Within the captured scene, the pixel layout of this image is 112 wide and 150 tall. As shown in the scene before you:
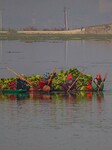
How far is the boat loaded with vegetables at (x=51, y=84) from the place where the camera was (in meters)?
45.2

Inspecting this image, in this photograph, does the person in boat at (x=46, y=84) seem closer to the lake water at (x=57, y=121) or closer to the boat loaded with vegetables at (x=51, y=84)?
the boat loaded with vegetables at (x=51, y=84)

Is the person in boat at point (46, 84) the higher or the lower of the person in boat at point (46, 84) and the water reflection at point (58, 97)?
the higher

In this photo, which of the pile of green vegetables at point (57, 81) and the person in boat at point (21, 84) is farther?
the pile of green vegetables at point (57, 81)

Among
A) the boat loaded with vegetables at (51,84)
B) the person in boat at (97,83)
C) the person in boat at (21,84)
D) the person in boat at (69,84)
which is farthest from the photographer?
the person in boat at (97,83)

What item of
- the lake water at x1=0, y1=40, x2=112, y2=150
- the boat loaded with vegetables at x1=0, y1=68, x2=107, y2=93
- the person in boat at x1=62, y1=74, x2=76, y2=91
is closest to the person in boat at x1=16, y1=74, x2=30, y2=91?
the boat loaded with vegetables at x1=0, y1=68, x2=107, y2=93

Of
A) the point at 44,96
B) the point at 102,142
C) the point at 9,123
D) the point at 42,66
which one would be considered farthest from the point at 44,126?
the point at 42,66

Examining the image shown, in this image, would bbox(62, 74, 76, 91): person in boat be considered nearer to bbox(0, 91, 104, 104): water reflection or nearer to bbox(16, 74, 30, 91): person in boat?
bbox(0, 91, 104, 104): water reflection

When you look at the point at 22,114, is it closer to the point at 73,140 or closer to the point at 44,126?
the point at 44,126

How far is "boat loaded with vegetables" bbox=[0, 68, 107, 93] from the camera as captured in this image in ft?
148

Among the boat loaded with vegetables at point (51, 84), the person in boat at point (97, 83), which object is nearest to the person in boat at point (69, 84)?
the boat loaded with vegetables at point (51, 84)

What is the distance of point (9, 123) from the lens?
119ft

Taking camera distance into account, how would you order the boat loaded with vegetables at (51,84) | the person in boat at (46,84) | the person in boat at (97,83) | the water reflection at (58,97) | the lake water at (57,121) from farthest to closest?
the person in boat at (97,83) → the person in boat at (46,84) → the boat loaded with vegetables at (51,84) → the water reflection at (58,97) → the lake water at (57,121)

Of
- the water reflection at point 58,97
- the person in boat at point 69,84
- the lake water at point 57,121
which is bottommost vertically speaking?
the lake water at point 57,121

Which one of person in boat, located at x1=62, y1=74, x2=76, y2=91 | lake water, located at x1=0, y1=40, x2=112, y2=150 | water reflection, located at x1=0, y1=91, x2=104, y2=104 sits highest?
person in boat, located at x1=62, y1=74, x2=76, y2=91
